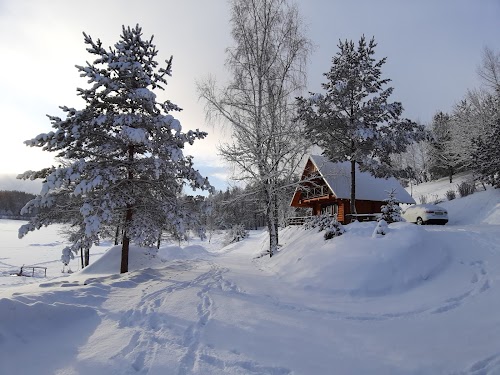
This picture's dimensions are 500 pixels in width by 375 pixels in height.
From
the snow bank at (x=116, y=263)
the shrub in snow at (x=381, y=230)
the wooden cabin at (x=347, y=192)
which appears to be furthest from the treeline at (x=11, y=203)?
the shrub in snow at (x=381, y=230)

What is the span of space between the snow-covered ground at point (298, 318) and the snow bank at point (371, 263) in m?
0.03

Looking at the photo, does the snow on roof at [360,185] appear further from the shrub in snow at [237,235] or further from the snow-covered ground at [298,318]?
the shrub in snow at [237,235]

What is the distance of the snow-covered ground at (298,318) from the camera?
413 cm

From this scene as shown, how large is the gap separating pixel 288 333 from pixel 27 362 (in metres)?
4.11

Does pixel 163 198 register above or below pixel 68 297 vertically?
above

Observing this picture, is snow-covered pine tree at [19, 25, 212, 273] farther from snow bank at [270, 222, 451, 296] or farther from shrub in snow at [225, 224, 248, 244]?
shrub in snow at [225, 224, 248, 244]

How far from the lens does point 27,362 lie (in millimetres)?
4395

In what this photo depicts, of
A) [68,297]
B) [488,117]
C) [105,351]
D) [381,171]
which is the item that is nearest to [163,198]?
[68,297]

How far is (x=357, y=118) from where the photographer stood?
1634 centimetres

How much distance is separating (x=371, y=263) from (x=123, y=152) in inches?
371

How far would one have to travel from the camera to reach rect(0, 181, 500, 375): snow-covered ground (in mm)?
4133

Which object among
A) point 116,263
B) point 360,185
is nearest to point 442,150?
point 360,185

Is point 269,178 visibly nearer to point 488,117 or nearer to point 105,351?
point 105,351

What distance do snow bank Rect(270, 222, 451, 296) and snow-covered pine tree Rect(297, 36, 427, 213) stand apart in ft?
21.8
